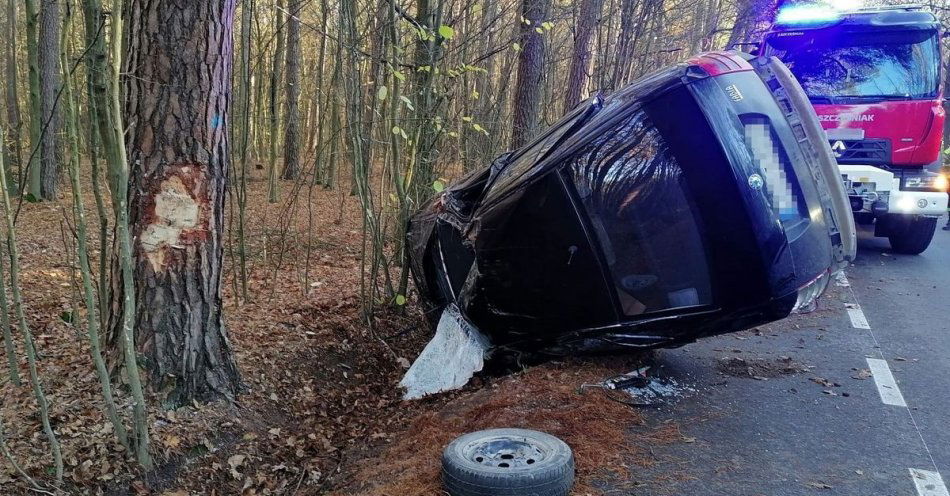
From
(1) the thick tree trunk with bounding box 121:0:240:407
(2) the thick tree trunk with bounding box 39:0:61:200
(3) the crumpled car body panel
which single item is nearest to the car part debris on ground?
(3) the crumpled car body panel

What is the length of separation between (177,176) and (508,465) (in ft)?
8.47

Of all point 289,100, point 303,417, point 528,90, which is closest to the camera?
point 303,417

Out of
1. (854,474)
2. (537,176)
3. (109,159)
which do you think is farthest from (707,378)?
(109,159)

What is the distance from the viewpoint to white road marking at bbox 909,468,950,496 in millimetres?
3258

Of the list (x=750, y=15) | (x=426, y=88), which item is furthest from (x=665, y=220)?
(x=750, y=15)

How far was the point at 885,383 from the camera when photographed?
471 cm

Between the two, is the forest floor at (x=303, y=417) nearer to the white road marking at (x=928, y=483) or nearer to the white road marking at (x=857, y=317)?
the white road marking at (x=928, y=483)

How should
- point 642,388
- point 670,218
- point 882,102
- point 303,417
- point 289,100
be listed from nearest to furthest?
point 670,218
point 642,388
point 303,417
point 882,102
point 289,100

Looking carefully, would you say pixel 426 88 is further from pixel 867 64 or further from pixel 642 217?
pixel 867 64

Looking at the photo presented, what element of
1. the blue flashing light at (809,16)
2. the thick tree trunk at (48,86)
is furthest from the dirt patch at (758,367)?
the thick tree trunk at (48,86)

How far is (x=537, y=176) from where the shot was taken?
428 cm

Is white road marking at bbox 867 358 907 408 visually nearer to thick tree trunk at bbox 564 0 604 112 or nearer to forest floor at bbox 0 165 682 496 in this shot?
forest floor at bbox 0 165 682 496

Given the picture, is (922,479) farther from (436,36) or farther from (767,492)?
(436,36)

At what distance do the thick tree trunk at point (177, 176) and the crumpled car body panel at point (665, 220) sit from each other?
182 cm
